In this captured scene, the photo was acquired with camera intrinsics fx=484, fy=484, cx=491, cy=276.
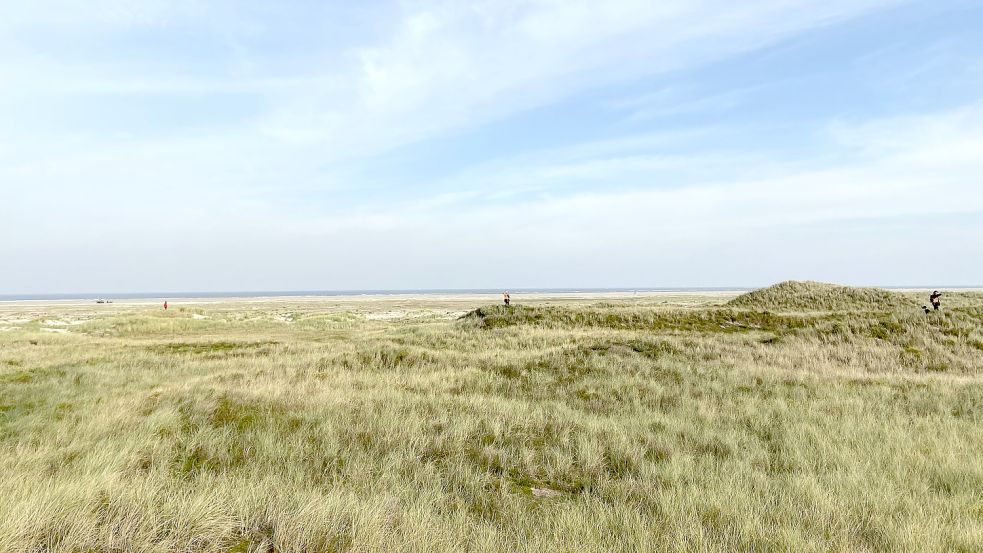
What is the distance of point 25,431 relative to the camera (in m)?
8.18

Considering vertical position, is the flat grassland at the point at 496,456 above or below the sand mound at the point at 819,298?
below

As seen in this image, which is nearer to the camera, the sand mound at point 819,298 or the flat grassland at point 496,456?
the flat grassland at point 496,456

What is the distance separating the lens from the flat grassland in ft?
14.7

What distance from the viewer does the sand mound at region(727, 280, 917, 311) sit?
39.8m

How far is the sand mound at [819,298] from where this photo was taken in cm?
3984

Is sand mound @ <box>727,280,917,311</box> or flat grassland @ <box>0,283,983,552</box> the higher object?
sand mound @ <box>727,280,917,311</box>

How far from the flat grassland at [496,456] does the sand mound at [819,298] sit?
2483 cm

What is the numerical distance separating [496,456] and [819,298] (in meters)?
44.6

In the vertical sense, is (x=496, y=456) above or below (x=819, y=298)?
below

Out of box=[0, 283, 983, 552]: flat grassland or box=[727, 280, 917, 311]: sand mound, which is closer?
box=[0, 283, 983, 552]: flat grassland

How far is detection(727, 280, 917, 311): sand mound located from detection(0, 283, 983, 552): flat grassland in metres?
24.8

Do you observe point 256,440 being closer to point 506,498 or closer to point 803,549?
point 506,498

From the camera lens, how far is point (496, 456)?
7.41m

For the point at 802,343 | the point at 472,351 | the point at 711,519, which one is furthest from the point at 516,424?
the point at 802,343
